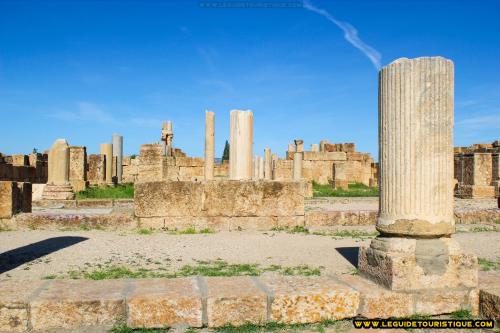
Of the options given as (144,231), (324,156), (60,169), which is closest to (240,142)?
(144,231)

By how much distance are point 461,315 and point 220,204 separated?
517cm

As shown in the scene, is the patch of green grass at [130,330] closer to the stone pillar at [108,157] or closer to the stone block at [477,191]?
the stone block at [477,191]

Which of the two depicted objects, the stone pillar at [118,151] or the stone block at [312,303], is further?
the stone pillar at [118,151]

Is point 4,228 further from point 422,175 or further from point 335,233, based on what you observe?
point 422,175

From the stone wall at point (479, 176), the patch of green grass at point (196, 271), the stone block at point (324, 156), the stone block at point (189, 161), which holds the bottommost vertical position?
the patch of green grass at point (196, 271)

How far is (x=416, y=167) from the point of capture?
13.3 ft

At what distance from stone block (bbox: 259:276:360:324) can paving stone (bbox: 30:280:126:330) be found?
122 cm

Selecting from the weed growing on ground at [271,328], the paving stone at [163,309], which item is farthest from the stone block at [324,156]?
the paving stone at [163,309]

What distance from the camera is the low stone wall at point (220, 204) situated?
8.10m

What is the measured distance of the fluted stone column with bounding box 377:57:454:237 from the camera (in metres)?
4.04

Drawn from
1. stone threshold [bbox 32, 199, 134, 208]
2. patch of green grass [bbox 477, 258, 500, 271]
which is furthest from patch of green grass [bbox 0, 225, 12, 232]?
patch of green grass [bbox 477, 258, 500, 271]

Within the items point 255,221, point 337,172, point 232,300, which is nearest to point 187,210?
point 255,221

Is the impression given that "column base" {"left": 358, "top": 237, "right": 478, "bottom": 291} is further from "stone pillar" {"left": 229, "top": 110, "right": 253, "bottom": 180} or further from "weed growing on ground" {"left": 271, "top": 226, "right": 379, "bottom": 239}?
"stone pillar" {"left": 229, "top": 110, "right": 253, "bottom": 180}

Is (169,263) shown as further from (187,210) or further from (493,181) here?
(493,181)
